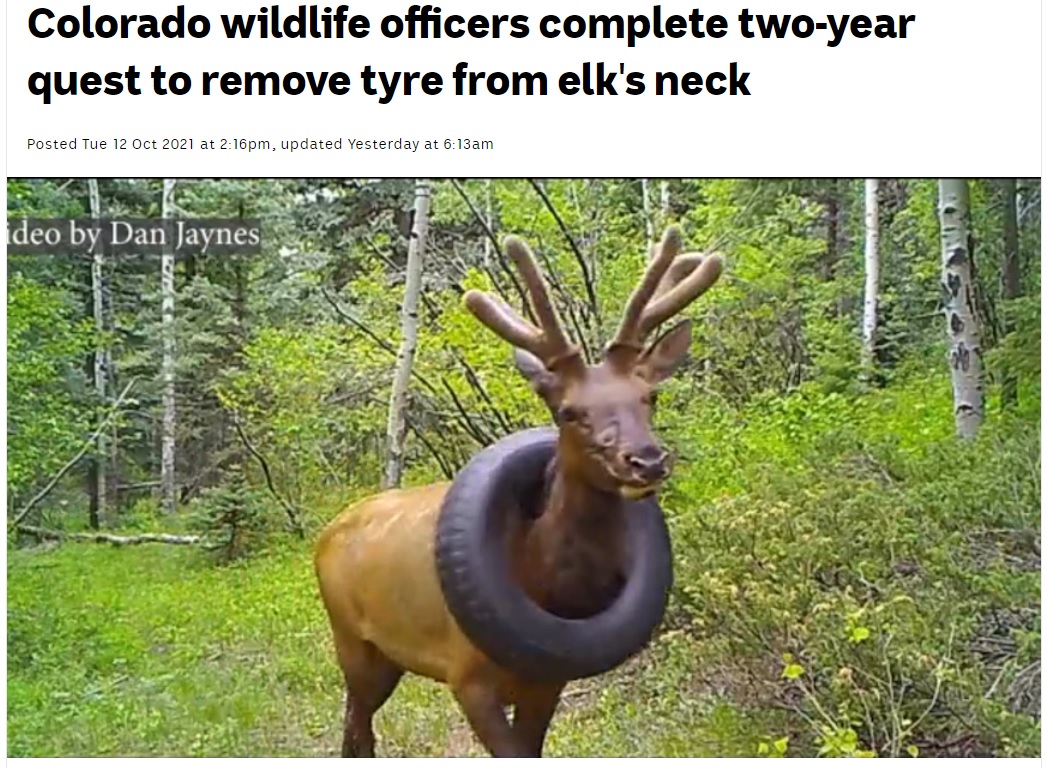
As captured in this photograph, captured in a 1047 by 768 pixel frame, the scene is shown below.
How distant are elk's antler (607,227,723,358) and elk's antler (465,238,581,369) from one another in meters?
0.13

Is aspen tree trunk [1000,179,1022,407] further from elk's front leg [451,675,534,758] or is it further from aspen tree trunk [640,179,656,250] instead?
elk's front leg [451,675,534,758]

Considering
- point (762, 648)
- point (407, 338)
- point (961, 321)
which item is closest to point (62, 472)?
point (407, 338)

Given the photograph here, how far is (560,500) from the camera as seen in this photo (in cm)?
274

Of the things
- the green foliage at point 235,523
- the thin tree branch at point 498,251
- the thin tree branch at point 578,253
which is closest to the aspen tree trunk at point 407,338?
the thin tree branch at point 498,251

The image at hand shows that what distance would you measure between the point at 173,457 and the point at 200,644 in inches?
→ 67.4

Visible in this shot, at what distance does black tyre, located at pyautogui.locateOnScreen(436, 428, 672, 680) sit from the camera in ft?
8.73

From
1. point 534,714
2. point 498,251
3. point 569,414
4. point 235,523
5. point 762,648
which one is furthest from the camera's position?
point 235,523

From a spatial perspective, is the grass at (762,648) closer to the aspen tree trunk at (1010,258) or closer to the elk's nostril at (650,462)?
the aspen tree trunk at (1010,258)

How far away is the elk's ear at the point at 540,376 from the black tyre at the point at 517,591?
0.89ft

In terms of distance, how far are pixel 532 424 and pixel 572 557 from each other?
10.1ft

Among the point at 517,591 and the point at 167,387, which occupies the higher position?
the point at 167,387

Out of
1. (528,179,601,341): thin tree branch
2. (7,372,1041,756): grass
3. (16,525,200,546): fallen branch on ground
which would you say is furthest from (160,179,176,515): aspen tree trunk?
(528,179,601,341): thin tree branch
